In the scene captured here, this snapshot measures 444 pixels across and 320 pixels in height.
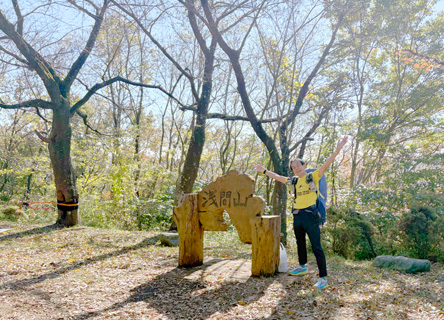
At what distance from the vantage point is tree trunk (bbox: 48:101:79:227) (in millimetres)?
7980

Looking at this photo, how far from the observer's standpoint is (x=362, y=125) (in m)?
9.27

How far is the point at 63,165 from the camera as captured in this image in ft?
26.4

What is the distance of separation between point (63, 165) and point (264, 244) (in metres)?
6.17

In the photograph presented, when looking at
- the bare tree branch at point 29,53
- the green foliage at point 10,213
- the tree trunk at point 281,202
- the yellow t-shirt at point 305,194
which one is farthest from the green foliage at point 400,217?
the green foliage at point 10,213

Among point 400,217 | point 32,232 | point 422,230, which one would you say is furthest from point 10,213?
point 422,230

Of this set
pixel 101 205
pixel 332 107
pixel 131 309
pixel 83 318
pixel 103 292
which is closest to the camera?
pixel 83 318

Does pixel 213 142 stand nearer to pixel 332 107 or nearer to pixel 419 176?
pixel 332 107

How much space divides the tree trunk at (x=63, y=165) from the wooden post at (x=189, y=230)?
457 cm

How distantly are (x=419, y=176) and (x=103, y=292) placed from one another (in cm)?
673

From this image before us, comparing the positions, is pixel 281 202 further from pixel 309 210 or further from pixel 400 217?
pixel 309 210

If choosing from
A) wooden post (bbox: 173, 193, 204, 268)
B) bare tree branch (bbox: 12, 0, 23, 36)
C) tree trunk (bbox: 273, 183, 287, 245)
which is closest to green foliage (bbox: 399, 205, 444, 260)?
tree trunk (bbox: 273, 183, 287, 245)

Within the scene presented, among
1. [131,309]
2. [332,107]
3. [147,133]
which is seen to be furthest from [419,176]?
[147,133]

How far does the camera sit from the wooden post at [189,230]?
4.86m

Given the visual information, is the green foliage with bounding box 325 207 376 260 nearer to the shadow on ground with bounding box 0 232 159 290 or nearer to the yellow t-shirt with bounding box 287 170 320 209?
the yellow t-shirt with bounding box 287 170 320 209
